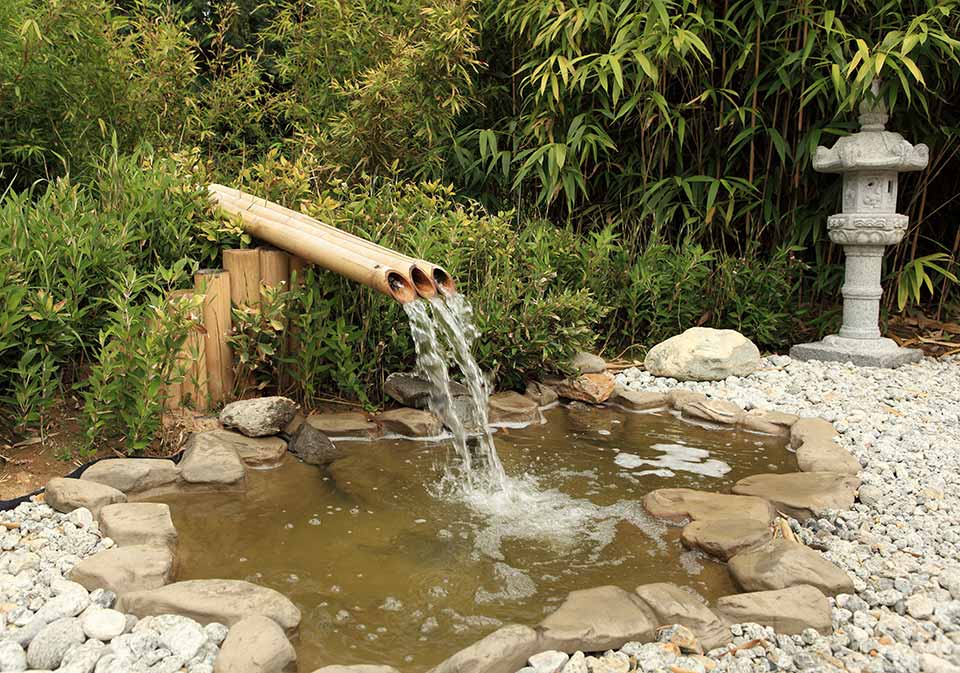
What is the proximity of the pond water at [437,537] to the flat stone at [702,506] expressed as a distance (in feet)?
0.18

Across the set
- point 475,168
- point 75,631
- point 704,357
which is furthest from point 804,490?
point 475,168

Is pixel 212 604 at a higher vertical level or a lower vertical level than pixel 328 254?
lower

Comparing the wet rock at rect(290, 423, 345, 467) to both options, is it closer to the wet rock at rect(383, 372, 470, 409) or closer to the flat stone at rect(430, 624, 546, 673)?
the wet rock at rect(383, 372, 470, 409)

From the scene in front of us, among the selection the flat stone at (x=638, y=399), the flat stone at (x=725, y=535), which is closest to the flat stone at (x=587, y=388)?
the flat stone at (x=638, y=399)

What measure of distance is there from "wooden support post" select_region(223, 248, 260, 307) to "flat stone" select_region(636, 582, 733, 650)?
2041mm

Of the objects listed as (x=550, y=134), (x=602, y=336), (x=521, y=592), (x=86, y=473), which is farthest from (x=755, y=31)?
(x=86, y=473)

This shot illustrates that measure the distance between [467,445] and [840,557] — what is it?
1521 millimetres

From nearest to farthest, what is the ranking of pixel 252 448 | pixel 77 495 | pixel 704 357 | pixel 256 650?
pixel 256 650 → pixel 77 495 → pixel 252 448 → pixel 704 357

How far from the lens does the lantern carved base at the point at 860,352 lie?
4.47 meters

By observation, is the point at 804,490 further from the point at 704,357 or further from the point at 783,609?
the point at 704,357

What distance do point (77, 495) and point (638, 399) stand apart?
2421mm

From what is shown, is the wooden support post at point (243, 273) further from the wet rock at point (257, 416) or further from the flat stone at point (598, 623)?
the flat stone at point (598, 623)

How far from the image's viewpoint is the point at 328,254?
10.2 feet

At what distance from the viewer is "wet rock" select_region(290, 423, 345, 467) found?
3139 mm
